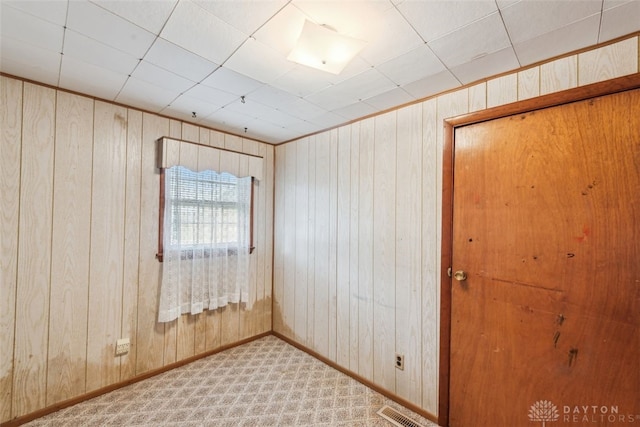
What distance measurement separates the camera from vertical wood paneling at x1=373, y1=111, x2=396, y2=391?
2.17 meters

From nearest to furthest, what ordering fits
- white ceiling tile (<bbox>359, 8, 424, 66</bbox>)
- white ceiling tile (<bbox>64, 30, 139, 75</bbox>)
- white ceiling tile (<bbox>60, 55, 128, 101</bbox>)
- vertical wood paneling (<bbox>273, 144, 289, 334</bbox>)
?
white ceiling tile (<bbox>359, 8, 424, 66</bbox>), white ceiling tile (<bbox>64, 30, 139, 75</bbox>), white ceiling tile (<bbox>60, 55, 128, 101</bbox>), vertical wood paneling (<bbox>273, 144, 289, 334</bbox>)

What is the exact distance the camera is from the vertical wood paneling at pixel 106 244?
211 centimetres

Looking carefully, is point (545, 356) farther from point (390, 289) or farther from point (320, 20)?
point (320, 20)

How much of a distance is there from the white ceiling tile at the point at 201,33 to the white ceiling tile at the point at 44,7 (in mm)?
393

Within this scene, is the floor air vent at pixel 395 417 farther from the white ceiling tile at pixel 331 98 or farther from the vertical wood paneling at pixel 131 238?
the white ceiling tile at pixel 331 98

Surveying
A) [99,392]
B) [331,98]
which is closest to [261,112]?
[331,98]

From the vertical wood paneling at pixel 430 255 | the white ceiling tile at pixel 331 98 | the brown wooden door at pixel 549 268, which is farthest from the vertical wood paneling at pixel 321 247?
the brown wooden door at pixel 549 268

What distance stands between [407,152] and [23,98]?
2.71m

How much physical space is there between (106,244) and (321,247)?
1830 millimetres

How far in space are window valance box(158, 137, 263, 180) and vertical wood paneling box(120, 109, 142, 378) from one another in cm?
19

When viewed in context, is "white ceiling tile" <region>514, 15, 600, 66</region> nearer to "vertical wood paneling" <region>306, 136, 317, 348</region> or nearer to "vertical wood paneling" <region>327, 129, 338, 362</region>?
"vertical wood paneling" <region>327, 129, 338, 362</region>

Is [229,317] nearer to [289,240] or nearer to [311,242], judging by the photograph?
[289,240]

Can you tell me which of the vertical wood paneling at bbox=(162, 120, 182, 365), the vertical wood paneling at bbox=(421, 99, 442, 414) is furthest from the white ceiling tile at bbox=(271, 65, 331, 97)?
the vertical wood paneling at bbox=(162, 120, 182, 365)

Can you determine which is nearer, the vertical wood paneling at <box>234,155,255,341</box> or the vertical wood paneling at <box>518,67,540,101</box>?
the vertical wood paneling at <box>518,67,540,101</box>
